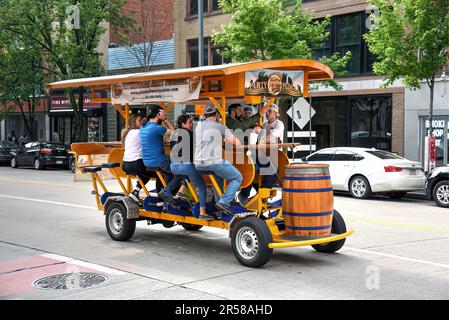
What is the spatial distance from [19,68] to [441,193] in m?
24.7

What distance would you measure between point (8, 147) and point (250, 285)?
30.0 meters

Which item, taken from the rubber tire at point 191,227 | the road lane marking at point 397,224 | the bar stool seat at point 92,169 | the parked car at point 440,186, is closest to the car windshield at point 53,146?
the parked car at point 440,186

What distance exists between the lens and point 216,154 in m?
8.54

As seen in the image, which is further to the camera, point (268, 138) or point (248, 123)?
point (248, 123)

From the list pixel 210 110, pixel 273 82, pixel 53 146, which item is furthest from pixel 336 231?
pixel 53 146

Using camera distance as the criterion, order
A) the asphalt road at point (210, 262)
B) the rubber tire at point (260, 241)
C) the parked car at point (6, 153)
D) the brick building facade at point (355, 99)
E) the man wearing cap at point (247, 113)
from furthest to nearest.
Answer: the parked car at point (6, 153) < the brick building facade at point (355, 99) < the man wearing cap at point (247, 113) < the rubber tire at point (260, 241) < the asphalt road at point (210, 262)

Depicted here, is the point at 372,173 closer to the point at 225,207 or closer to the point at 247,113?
the point at 247,113

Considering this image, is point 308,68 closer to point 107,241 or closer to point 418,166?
point 107,241

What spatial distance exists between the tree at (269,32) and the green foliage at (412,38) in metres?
3.41

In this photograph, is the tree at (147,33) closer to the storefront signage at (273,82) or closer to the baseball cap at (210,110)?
the storefront signage at (273,82)

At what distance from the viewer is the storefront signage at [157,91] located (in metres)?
9.12

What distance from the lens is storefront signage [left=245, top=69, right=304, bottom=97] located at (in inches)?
337

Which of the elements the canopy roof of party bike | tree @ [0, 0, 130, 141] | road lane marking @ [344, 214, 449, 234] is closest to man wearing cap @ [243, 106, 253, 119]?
the canopy roof of party bike

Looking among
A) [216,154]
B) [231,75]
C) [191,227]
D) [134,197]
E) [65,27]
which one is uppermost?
[65,27]
